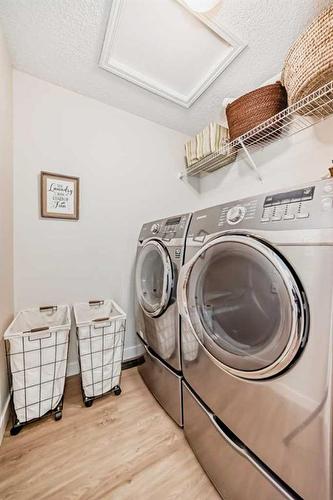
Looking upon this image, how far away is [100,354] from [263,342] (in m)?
1.05

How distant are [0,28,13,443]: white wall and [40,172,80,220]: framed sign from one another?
0.66 feet

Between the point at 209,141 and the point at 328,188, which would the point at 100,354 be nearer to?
the point at 328,188

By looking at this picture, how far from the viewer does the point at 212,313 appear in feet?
3.05

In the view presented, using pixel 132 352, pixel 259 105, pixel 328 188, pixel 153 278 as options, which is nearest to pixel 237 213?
pixel 328 188

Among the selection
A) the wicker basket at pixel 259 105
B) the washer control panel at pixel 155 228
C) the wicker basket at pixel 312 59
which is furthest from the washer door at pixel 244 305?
the wicker basket at pixel 259 105

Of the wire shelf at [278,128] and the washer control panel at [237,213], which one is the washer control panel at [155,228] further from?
the wire shelf at [278,128]

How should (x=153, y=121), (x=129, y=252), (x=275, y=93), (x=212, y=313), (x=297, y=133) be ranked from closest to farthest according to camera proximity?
(x=212, y=313), (x=275, y=93), (x=297, y=133), (x=129, y=252), (x=153, y=121)

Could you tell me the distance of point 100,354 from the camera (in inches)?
52.6

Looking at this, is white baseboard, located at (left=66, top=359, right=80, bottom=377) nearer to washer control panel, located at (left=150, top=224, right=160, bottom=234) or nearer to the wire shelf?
washer control panel, located at (left=150, top=224, right=160, bottom=234)

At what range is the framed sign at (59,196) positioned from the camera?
1479 millimetres

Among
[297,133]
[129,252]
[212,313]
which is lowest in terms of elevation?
[212,313]

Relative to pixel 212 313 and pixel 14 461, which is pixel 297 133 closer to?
pixel 212 313

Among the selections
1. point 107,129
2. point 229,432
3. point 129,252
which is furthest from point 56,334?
point 107,129

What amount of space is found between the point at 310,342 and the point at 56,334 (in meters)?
1.23
